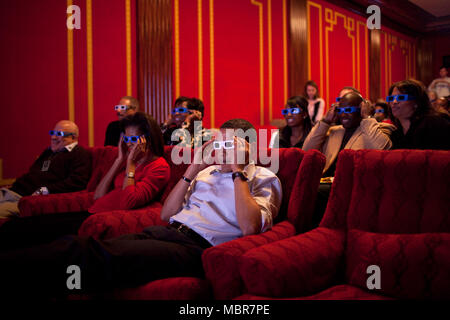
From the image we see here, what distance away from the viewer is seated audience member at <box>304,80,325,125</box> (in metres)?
5.76

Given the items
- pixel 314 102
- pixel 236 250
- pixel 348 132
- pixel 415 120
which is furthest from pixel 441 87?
pixel 236 250

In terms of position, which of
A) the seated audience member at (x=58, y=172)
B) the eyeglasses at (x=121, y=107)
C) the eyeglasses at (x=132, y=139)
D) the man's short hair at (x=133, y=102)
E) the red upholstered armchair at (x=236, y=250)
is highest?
the man's short hair at (x=133, y=102)

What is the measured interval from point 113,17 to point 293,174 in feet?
9.89

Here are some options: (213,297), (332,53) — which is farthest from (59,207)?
(332,53)

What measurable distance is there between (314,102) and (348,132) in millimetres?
3173

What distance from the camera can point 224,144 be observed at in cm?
170

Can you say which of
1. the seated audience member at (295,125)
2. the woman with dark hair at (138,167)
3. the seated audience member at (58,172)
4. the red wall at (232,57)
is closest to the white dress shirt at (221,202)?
the woman with dark hair at (138,167)

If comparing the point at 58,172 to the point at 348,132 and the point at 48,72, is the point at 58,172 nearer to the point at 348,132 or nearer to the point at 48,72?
the point at 48,72

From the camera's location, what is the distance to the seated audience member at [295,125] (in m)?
3.22

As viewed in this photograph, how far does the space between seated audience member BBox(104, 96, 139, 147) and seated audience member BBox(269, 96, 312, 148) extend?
4.92ft

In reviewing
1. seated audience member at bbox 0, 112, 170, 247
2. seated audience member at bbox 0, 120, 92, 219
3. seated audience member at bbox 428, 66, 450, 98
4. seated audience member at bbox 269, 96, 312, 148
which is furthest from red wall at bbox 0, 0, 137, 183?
seated audience member at bbox 428, 66, 450, 98

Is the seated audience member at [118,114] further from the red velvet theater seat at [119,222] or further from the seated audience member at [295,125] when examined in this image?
the red velvet theater seat at [119,222]

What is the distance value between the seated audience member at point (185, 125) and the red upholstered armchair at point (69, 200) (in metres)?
0.69
